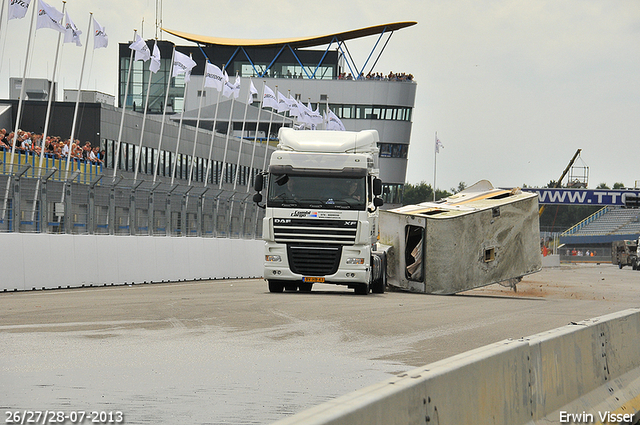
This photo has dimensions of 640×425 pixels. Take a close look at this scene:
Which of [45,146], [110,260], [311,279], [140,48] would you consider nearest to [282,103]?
[140,48]

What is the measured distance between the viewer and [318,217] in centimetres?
2023

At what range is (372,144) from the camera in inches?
870

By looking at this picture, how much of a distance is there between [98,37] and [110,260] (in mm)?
15940

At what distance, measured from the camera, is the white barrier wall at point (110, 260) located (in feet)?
67.1

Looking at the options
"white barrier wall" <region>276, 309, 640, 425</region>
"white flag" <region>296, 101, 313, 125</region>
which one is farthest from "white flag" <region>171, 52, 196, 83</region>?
"white barrier wall" <region>276, 309, 640, 425</region>

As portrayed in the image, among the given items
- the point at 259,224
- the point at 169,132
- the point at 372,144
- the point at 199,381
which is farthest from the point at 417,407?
the point at 169,132

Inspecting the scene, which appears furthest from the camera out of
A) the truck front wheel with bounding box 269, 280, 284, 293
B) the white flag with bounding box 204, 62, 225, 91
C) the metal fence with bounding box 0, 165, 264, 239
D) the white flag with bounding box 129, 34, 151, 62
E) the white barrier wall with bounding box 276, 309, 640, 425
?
the white flag with bounding box 204, 62, 225, 91

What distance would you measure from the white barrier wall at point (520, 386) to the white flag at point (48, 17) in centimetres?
2759

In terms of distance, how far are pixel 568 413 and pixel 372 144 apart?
15.9 meters

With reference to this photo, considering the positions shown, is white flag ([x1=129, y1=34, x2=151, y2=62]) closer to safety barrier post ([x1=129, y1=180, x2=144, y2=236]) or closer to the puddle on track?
safety barrier post ([x1=129, y1=180, x2=144, y2=236])

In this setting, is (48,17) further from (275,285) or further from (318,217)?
(318,217)

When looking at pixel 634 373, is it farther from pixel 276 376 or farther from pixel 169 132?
pixel 169 132

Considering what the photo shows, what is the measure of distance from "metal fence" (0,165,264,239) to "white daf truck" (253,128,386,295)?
5209 mm

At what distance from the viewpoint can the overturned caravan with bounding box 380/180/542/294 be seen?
901 inches
